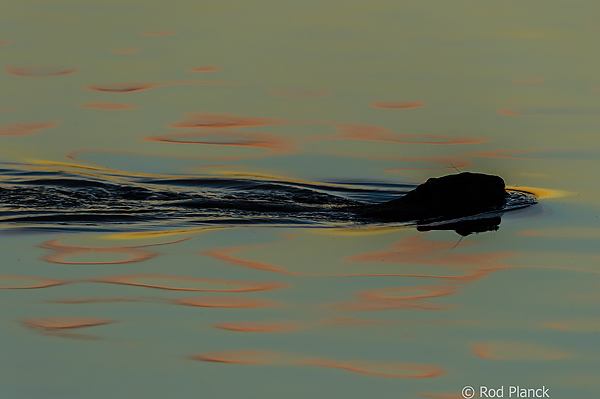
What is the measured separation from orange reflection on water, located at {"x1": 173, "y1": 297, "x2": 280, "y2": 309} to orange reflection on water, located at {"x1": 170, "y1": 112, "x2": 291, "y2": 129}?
600 centimetres

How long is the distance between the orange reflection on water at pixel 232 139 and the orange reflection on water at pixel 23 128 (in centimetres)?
139

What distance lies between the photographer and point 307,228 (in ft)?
32.8

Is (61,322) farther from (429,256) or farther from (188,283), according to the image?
(429,256)

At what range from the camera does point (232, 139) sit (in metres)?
13.1

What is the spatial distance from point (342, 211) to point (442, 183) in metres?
1.10

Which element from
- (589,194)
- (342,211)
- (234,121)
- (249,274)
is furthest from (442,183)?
(234,121)

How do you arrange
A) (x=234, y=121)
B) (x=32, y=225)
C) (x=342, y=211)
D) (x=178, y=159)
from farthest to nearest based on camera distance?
(x=234, y=121)
(x=178, y=159)
(x=342, y=211)
(x=32, y=225)

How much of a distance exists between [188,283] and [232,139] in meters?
5.27

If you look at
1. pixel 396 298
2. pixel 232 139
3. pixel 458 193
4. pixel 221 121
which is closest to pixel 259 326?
pixel 396 298

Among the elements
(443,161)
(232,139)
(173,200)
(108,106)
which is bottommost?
(173,200)

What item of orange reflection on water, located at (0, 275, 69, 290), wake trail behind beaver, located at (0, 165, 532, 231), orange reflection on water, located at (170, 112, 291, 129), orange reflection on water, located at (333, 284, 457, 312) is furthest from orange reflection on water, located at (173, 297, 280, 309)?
orange reflection on water, located at (170, 112, 291, 129)

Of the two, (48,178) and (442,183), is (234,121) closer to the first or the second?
(48,178)

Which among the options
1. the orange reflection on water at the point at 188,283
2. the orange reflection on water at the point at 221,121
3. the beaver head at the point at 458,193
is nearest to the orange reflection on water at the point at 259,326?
the orange reflection on water at the point at 188,283

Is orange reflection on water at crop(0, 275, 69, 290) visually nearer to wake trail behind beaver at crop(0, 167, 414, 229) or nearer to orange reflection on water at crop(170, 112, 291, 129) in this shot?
wake trail behind beaver at crop(0, 167, 414, 229)
